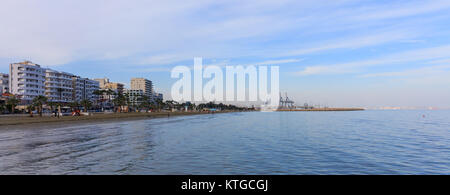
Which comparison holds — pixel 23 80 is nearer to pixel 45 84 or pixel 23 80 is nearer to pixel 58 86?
pixel 45 84

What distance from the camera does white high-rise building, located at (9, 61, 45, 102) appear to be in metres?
138

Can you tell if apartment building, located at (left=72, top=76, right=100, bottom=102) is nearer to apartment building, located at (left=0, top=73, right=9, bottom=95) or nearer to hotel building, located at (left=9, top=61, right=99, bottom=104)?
hotel building, located at (left=9, top=61, right=99, bottom=104)

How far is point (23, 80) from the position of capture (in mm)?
139000

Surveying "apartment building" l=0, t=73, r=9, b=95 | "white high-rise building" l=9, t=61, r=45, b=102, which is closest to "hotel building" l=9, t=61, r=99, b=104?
"white high-rise building" l=9, t=61, r=45, b=102

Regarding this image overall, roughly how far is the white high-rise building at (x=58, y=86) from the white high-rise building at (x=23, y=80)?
11.6 meters

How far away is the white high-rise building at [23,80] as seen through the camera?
452 feet

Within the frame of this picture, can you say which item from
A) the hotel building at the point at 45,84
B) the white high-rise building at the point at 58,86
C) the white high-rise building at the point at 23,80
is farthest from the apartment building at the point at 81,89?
the white high-rise building at the point at 23,80

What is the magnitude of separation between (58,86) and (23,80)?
84.9ft

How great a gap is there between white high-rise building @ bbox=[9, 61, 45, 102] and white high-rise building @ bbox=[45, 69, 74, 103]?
11613 mm

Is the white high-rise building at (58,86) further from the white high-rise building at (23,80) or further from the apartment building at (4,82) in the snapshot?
the apartment building at (4,82)
